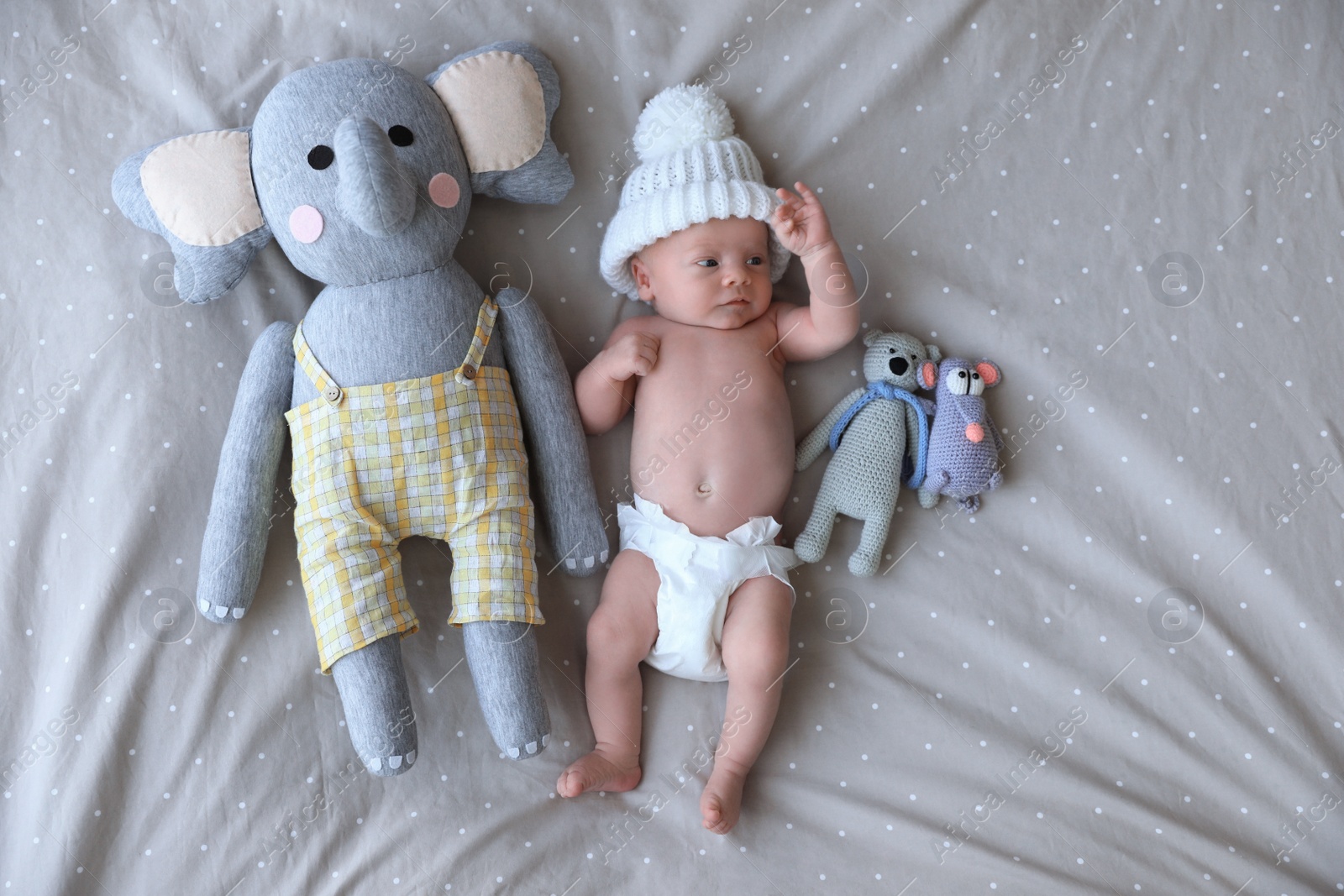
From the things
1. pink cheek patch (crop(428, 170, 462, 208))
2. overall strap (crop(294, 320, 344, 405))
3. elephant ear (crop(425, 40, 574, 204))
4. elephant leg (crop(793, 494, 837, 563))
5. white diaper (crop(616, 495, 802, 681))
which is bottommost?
white diaper (crop(616, 495, 802, 681))

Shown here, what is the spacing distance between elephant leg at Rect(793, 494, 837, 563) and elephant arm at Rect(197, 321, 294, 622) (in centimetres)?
74

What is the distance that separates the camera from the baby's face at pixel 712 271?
53.5 inches

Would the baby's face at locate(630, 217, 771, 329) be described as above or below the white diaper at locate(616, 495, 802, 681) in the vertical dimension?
above

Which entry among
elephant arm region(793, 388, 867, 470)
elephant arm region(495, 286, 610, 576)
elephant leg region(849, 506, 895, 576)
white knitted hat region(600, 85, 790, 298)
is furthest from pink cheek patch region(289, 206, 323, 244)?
elephant leg region(849, 506, 895, 576)

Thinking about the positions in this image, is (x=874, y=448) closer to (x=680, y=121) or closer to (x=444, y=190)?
(x=680, y=121)

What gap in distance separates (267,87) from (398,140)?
0.96 ft

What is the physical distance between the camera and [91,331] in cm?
131

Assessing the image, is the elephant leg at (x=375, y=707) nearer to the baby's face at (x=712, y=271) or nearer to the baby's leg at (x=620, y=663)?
the baby's leg at (x=620, y=663)

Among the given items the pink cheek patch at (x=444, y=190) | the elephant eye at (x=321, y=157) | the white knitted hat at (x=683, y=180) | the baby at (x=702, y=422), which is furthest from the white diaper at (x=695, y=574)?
the elephant eye at (x=321, y=157)

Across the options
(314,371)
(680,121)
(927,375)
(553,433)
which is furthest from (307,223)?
(927,375)

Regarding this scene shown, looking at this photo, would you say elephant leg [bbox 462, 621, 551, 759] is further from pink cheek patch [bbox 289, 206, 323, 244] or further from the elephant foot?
pink cheek patch [bbox 289, 206, 323, 244]

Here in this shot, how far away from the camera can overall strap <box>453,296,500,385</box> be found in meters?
1.25

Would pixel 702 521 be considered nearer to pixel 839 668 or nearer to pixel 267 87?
pixel 839 668

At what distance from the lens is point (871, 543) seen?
140 centimetres
